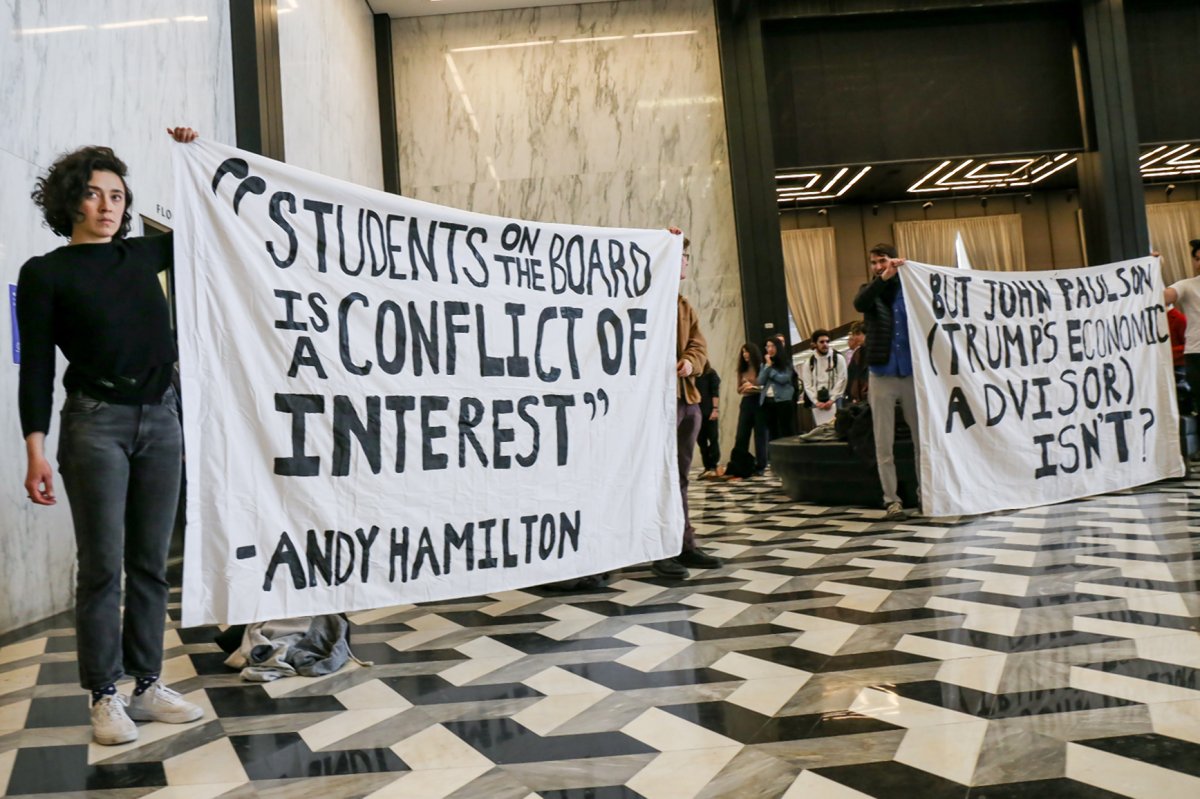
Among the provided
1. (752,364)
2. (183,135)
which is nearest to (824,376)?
(752,364)

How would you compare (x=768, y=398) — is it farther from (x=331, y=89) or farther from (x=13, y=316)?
(x=13, y=316)

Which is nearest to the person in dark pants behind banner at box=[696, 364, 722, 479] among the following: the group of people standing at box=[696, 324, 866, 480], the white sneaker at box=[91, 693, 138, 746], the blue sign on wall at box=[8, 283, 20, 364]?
the group of people standing at box=[696, 324, 866, 480]

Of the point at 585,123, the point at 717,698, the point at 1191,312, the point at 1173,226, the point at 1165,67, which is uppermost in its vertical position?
the point at 1165,67

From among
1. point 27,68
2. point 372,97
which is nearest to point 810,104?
point 372,97

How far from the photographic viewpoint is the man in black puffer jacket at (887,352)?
4855 mm

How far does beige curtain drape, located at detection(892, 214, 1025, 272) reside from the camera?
1678 centimetres

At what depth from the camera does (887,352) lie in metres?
4.89

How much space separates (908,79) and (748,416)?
495cm

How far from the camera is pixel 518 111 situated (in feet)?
35.4

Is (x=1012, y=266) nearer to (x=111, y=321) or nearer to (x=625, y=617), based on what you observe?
(x=625, y=617)

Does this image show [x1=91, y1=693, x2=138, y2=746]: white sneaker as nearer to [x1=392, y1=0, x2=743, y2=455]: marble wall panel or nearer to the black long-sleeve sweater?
the black long-sleeve sweater

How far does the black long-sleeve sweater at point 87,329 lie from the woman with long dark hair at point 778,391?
7.53 metres

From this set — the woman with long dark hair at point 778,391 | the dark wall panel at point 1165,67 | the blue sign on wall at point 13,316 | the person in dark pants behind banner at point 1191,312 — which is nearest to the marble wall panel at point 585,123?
the woman with long dark hair at point 778,391

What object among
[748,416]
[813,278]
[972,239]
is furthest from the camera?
[972,239]
